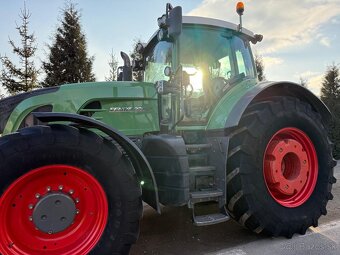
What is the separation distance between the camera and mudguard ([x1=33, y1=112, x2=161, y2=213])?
2.64 metres

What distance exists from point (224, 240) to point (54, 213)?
1.82 meters

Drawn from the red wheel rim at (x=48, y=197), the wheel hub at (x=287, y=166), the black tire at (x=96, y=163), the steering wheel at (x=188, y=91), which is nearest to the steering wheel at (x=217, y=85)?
the steering wheel at (x=188, y=91)

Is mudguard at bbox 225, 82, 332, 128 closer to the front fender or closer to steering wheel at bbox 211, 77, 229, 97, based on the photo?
the front fender

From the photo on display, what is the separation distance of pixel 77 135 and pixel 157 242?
5.15 feet

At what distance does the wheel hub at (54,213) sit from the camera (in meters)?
2.52

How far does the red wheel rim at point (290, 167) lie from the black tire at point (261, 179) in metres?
0.08

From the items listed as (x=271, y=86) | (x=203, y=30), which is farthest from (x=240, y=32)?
(x=271, y=86)

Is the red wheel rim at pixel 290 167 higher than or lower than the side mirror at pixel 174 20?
lower

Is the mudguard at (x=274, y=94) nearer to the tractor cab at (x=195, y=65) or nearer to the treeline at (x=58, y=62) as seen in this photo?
the tractor cab at (x=195, y=65)

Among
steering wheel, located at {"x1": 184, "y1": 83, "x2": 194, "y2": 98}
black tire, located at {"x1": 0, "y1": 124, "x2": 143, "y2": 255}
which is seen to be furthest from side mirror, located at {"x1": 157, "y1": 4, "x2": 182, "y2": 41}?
black tire, located at {"x1": 0, "y1": 124, "x2": 143, "y2": 255}

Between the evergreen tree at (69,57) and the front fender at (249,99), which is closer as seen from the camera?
the front fender at (249,99)

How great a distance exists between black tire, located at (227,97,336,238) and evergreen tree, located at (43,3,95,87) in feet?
42.7

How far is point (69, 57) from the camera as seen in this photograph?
1573 cm

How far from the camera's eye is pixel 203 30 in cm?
393
